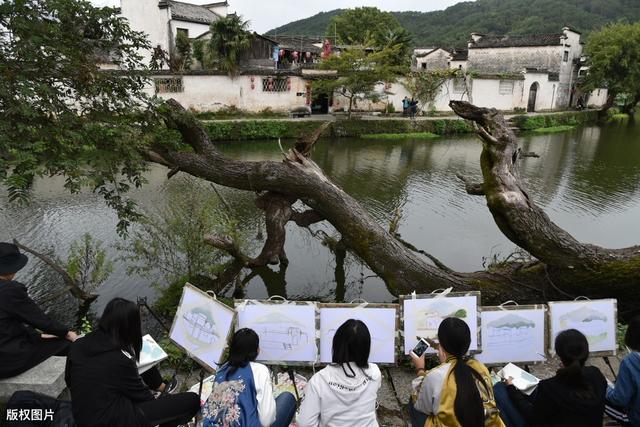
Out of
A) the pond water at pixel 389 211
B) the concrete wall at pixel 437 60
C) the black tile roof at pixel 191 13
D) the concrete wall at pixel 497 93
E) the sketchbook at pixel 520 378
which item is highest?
the black tile roof at pixel 191 13

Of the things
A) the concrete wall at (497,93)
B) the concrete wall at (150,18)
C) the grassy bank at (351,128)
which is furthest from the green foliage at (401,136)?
the concrete wall at (150,18)

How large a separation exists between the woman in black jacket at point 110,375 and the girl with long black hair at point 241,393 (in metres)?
0.44

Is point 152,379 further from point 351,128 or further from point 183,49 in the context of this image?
point 183,49

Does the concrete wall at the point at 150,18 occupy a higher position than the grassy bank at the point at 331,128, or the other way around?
the concrete wall at the point at 150,18

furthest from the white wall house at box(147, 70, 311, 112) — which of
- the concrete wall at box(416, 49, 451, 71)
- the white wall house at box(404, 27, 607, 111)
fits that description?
the concrete wall at box(416, 49, 451, 71)

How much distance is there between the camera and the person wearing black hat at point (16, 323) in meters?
3.37

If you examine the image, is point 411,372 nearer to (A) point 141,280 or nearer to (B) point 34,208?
(A) point 141,280

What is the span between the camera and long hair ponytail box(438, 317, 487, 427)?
8.86ft

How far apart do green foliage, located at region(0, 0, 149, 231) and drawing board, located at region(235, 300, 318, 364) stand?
2129mm

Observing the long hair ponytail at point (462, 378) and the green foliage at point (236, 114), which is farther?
the green foliage at point (236, 114)

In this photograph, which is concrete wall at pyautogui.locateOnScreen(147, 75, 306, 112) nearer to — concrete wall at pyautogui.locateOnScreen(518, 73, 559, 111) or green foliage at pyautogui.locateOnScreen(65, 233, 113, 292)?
concrete wall at pyautogui.locateOnScreen(518, 73, 559, 111)

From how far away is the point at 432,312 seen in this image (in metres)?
4.32

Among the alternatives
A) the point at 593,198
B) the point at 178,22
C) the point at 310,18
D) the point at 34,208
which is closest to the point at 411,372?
the point at 34,208

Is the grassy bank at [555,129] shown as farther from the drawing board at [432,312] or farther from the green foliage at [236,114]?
the drawing board at [432,312]
